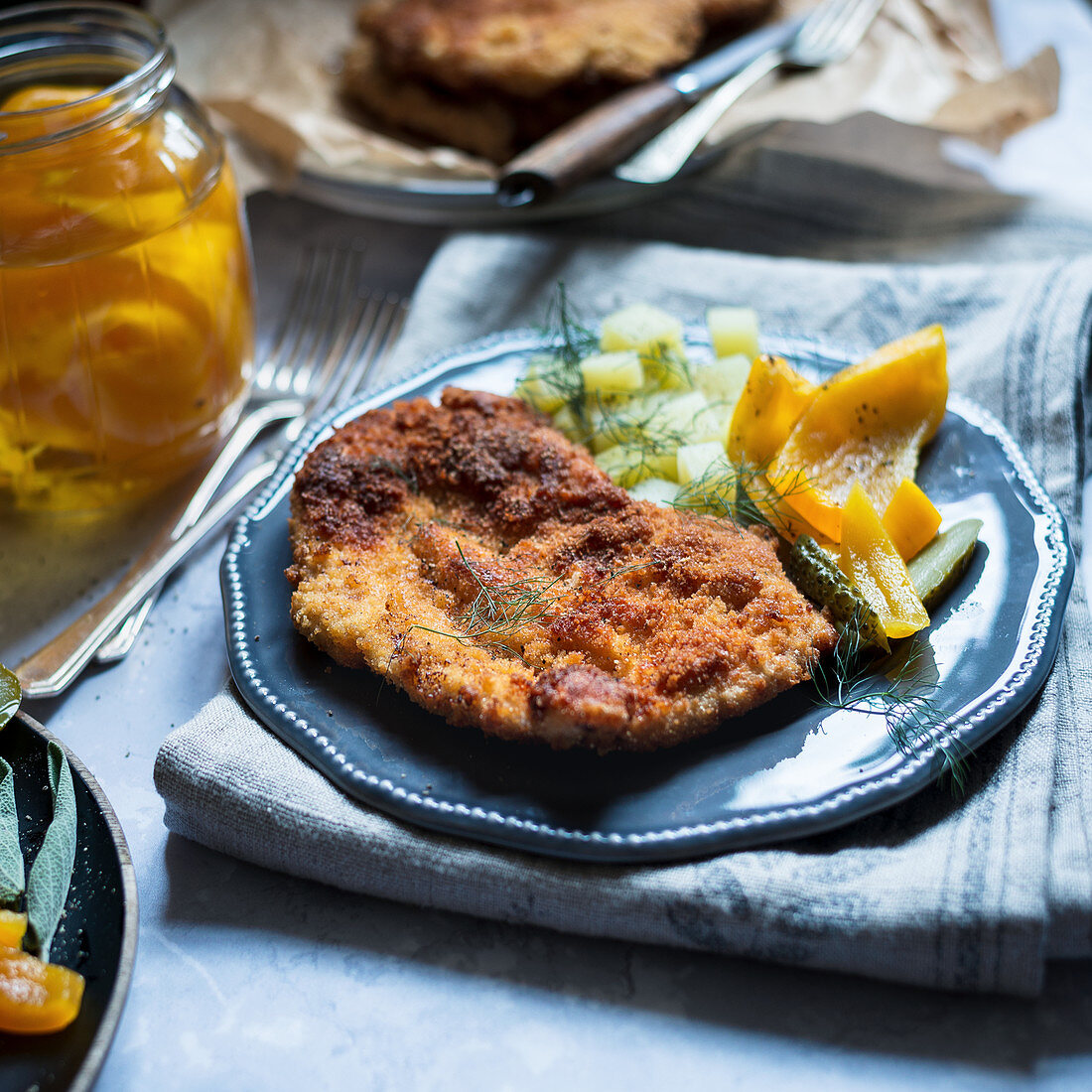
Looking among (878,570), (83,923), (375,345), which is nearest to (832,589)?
(878,570)

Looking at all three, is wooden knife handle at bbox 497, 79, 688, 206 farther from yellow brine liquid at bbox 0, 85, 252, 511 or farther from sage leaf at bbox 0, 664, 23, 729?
sage leaf at bbox 0, 664, 23, 729

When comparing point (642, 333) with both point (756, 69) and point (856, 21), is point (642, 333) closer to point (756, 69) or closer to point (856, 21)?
point (756, 69)

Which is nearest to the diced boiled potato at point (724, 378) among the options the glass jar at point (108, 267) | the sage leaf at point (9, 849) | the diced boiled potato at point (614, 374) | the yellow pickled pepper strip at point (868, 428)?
the diced boiled potato at point (614, 374)

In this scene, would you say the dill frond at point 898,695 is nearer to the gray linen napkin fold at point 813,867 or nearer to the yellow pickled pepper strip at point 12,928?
the gray linen napkin fold at point 813,867

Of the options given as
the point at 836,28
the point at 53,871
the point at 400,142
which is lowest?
the point at 53,871

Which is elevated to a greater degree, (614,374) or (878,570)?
(614,374)

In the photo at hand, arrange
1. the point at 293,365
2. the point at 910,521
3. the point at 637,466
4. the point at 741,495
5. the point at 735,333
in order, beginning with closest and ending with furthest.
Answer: the point at 910,521, the point at 741,495, the point at 637,466, the point at 735,333, the point at 293,365

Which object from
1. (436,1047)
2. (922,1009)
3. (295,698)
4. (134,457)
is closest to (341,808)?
(295,698)
